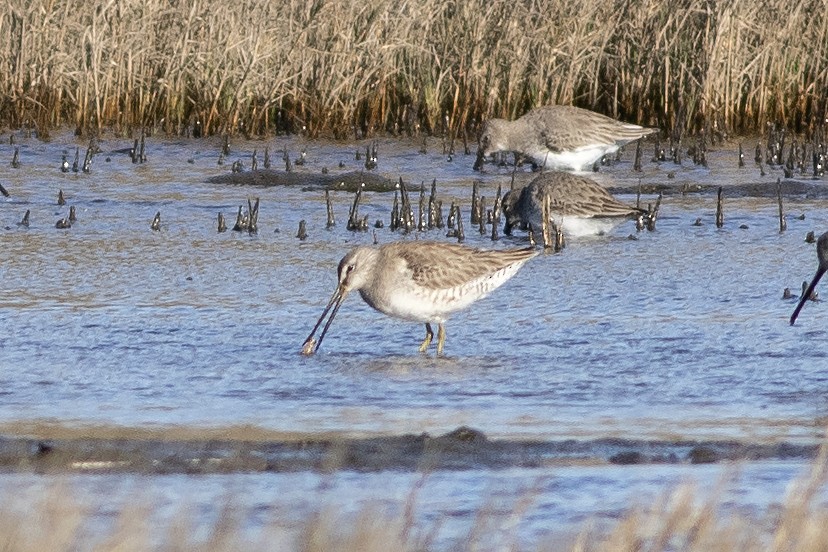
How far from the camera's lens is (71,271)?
30.3ft

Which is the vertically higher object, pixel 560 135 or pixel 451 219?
pixel 560 135

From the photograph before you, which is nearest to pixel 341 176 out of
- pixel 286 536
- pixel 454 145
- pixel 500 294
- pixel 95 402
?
pixel 454 145

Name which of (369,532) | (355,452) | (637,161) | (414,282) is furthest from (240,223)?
(369,532)

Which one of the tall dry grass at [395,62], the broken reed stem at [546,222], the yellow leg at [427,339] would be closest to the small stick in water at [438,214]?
the broken reed stem at [546,222]

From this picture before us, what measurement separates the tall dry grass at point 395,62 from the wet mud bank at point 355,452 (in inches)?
378

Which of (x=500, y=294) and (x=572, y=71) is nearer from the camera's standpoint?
(x=500, y=294)

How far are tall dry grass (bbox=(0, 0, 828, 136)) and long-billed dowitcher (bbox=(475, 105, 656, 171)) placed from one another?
1116 mm

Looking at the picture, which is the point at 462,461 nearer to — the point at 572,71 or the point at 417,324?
the point at 417,324

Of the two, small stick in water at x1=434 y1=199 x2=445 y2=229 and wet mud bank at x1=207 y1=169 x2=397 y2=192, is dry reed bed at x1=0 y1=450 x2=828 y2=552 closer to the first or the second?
small stick in water at x1=434 y1=199 x2=445 y2=229

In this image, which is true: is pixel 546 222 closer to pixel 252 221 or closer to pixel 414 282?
pixel 252 221

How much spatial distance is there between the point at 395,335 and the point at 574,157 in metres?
6.46

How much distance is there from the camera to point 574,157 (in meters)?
14.1

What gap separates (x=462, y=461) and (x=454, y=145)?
10.0 m

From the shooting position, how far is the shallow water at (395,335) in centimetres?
614
